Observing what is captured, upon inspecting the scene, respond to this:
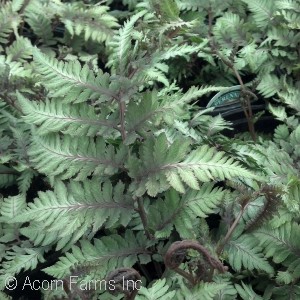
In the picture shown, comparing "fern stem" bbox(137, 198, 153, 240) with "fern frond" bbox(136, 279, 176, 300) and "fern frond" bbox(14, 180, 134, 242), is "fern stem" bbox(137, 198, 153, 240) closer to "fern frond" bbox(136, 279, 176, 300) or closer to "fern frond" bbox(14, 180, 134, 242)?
Answer: "fern frond" bbox(14, 180, 134, 242)

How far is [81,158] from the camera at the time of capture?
1574mm

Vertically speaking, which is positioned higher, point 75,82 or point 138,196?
point 75,82

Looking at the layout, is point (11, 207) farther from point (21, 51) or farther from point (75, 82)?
point (21, 51)

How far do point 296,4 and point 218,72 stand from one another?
0.46 meters

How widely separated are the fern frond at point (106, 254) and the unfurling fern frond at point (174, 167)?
0.60 ft

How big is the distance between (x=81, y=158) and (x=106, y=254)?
0.30 meters

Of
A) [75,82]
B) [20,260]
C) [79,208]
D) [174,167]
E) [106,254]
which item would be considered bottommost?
[20,260]

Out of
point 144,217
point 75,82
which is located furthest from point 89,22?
point 144,217

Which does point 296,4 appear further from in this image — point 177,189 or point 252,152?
point 177,189

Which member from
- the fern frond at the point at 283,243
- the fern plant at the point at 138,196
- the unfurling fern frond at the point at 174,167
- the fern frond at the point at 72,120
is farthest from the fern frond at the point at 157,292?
the fern frond at the point at 72,120

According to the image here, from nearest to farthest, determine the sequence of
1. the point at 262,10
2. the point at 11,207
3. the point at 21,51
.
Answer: the point at 11,207
the point at 21,51
the point at 262,10

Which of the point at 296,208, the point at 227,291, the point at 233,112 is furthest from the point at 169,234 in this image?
the point at 233,112

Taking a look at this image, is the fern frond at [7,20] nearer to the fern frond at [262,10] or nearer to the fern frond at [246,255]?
the fern frond at [262,10]

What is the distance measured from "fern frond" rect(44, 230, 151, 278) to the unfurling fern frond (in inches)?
7.2
